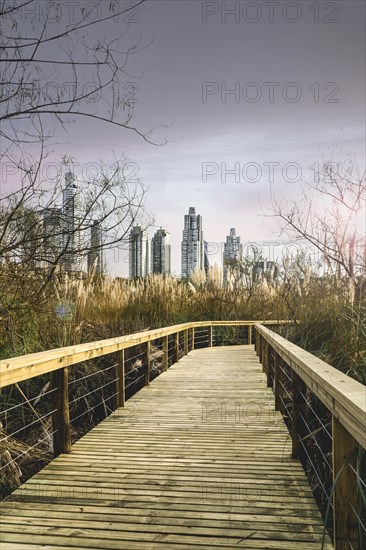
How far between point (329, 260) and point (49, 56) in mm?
4890

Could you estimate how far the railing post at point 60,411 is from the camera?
326 cm

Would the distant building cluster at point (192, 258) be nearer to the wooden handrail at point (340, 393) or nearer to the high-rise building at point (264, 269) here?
the high-rise building at point (264, 269)

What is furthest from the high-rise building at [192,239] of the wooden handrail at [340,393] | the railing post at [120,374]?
the wooden handrail at [340,393]

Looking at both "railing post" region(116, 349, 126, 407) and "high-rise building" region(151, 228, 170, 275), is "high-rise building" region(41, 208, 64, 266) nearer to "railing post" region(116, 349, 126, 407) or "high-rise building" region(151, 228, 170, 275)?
"railing post" region(116, 349, 126, 407)

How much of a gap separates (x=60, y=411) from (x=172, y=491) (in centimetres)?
99

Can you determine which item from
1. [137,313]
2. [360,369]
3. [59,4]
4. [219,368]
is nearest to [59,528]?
[360,369]

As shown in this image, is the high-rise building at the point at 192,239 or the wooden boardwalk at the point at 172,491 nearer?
the wooden boardwalk at the point at 172,491

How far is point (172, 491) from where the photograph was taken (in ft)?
8.73

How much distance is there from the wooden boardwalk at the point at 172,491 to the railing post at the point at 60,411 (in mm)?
88

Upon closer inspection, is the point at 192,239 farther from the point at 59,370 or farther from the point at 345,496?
the point at 345,496

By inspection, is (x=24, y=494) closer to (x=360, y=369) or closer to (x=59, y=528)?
(x=59, y=528)

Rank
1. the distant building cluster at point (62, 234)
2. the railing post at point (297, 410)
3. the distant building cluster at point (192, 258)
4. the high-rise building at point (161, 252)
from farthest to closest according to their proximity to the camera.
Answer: the high-rise building at point (161, 252), the distant building cluster at point (192, 258), the railing post at point (297, 410), the distant building cluster at point (62, 234)

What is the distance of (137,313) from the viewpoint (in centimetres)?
933

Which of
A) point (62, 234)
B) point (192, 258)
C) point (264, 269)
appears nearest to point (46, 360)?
point (62, 234)
